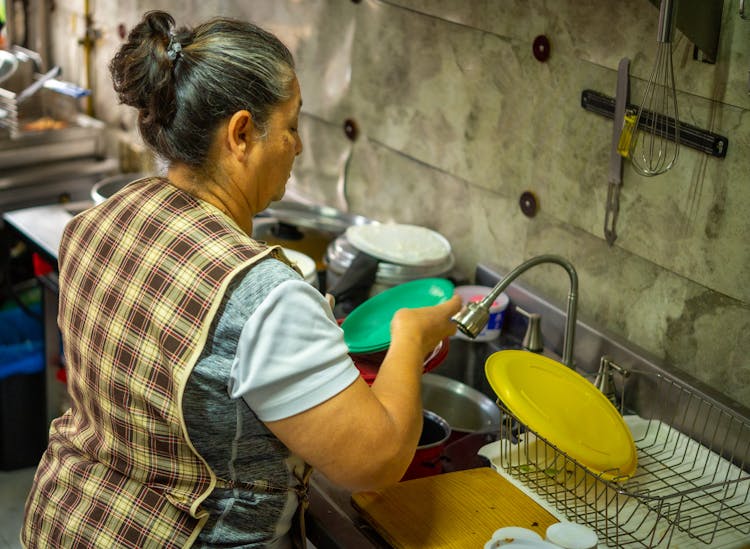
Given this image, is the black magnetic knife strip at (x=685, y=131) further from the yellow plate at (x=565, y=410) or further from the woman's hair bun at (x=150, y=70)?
the woman's hair bun at (x=150, y=70)

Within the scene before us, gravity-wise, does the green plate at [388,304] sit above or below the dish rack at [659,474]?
above

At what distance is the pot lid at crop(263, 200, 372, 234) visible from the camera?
2.38 meters

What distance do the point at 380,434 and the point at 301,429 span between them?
4.1 inches

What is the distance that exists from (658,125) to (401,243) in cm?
68

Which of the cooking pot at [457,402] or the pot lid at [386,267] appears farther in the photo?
the pot lid at [386,267]

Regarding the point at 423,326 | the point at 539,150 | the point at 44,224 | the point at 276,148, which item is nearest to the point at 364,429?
the point at 423,326

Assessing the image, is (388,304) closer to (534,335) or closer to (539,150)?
(534,335)

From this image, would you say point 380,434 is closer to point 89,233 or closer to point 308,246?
point 89,233

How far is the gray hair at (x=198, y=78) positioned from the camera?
3.83 feet

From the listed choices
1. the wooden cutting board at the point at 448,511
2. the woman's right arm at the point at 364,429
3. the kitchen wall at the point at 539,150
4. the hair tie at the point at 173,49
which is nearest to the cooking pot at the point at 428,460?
the wooden cutting board at the point at 448,511

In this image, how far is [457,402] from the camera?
189cm

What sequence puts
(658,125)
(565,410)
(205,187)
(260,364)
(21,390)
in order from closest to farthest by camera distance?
1. (260,364)
2. (205,187)
3. (565,410)
4. (658,125)
5. (21,390)

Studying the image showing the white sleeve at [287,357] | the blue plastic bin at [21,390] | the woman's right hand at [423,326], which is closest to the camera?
the white sleeve at [287,357]

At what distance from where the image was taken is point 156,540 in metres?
1.25
